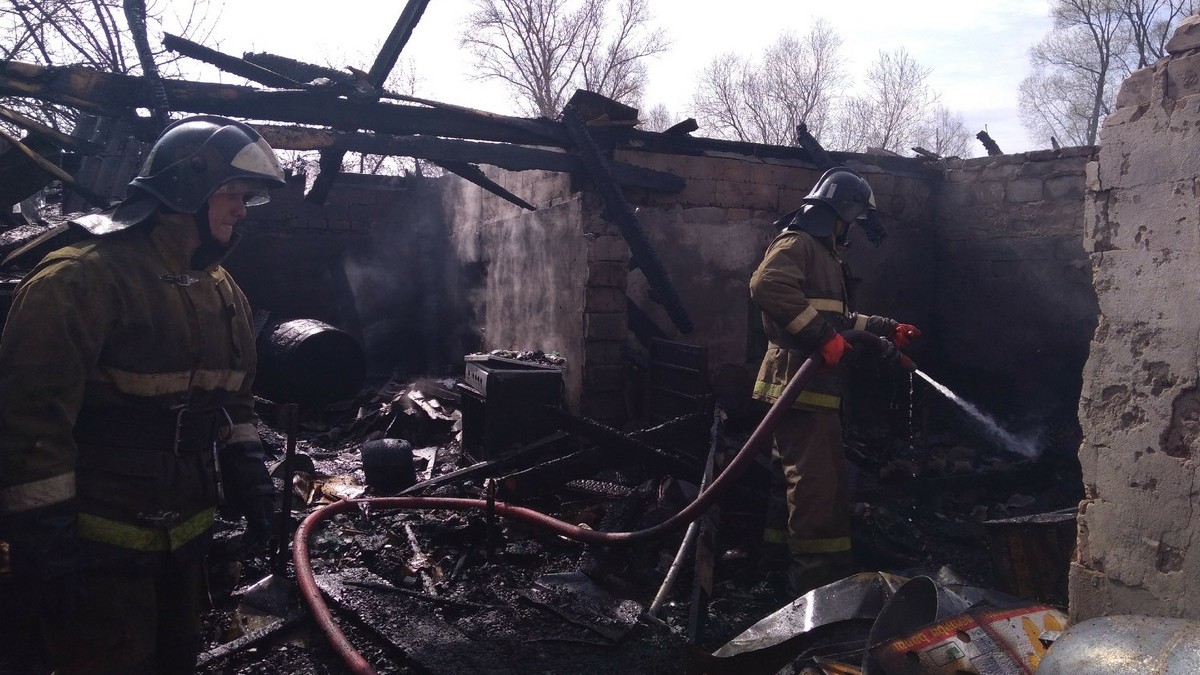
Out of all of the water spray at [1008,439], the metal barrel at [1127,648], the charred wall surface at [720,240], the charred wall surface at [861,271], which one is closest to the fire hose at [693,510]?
the metal barrel at [1127,648]

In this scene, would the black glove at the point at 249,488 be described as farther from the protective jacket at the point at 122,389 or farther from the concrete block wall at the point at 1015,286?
the concrete block wall at the point at 1015,286

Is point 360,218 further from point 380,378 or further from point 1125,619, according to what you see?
point 1125,619

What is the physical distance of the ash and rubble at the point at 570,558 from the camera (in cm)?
361

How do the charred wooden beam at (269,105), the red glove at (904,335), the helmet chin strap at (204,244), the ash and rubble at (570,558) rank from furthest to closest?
the charred wooden beam at (269,105), the red glove at (904,335), the ash and rubble at (570,558), the helmet chin strap at (204,244)

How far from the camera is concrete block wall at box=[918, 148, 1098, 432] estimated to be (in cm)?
772

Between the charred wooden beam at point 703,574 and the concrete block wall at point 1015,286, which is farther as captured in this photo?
the concrete block wall at point 1015,286

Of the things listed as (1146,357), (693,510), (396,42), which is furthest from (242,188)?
(396,42)

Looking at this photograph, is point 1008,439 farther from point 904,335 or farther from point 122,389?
point 122,389

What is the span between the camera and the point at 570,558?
484cm

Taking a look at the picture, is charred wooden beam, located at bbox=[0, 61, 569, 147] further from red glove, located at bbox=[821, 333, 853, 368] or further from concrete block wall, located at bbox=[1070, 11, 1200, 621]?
concrete block wall, located at bbox=[1070, 11, 1200, 621]

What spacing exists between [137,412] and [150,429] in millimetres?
63

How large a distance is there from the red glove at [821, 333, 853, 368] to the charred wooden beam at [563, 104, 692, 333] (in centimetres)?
314

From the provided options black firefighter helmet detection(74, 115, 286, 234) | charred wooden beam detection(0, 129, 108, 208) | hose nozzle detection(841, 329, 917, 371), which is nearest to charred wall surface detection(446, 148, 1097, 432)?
hose nozzle detection(841, 329, 917, 371)

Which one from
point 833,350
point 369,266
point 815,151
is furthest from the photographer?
point 369,266
